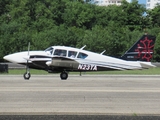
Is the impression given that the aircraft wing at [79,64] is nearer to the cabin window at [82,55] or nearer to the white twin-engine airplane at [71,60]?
the white twin-engine airplane at [71,60]

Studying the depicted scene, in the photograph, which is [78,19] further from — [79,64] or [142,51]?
[79,64]

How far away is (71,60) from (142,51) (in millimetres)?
5747

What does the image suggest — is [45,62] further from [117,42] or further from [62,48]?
[117,42]

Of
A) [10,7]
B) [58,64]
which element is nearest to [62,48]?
[58,64]

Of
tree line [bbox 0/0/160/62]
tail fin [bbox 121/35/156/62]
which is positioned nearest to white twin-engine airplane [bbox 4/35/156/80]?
tail fin [bbox 121/35/156/62]

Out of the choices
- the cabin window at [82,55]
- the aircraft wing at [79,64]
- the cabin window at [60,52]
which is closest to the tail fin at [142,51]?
the aircraft wing at [79,64]

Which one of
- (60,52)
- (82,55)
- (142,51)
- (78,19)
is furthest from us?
(78,19)

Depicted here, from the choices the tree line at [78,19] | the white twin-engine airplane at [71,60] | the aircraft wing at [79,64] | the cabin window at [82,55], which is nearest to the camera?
the white twin-engine airplane at [71,60]

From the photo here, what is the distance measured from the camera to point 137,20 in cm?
8494

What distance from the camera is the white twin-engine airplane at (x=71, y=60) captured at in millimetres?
27016

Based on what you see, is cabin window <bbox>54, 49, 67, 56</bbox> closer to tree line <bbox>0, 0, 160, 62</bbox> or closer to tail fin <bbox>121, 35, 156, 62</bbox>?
tail fin <bbox>121, 35, 156, 62</bbox>

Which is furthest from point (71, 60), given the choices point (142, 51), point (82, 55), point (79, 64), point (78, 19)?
point (78, 19)

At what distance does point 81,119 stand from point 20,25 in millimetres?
66767

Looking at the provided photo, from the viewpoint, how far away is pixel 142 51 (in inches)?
1164
